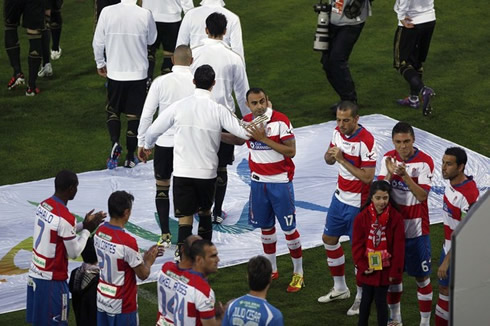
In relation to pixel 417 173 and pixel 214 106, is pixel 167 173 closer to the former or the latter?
pixel 214 106

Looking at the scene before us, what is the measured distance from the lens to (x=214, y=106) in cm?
833

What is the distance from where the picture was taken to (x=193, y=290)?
243 inches

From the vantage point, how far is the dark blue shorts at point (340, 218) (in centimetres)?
823

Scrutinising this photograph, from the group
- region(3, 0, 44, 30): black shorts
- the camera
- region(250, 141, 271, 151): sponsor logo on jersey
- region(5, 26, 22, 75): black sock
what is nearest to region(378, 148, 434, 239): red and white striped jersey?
region(250, 141, 271, 151): sponsor logo on jersey

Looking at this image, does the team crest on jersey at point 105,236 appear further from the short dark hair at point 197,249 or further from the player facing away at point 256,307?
the player facing away at point 256,307

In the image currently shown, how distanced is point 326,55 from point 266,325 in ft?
22.8

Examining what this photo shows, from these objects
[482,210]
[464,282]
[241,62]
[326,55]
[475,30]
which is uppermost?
[482,210]

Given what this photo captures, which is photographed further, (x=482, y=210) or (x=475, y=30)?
(x=475, y=30)

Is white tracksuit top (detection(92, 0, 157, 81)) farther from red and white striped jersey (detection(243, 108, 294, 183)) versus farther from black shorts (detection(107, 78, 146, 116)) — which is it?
red and white striped jersey (detection(243, 108, 294, 183))

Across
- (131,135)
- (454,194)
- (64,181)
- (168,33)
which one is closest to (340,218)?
(454,194)

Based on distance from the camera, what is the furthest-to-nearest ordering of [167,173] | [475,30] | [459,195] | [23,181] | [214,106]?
1. [475,30]
2. [23,181]
3. [167,173]
4. [214,106]
5. [459,195]

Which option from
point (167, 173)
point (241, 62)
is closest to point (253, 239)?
point (167, 173)

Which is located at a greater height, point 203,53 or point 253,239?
point 203,53

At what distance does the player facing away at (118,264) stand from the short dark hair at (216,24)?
10.2 ft
